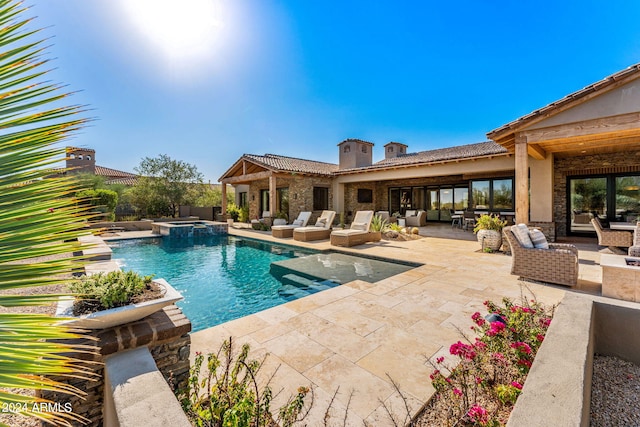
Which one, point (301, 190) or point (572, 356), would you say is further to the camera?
point (301, 190)

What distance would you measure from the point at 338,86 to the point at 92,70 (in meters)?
10.4

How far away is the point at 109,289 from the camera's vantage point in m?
2.00

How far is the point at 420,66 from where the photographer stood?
11031 mm

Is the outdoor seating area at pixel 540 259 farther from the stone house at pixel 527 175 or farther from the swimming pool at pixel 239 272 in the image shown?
the stone house at pixel 527 175

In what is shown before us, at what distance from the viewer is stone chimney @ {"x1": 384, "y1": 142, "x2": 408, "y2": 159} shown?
20.8 meters

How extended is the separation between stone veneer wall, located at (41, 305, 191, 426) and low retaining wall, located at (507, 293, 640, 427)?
206 centimetres

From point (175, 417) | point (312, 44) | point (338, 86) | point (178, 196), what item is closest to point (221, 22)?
point (312, 44)

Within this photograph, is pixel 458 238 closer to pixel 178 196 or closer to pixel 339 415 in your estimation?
pixel 339 415

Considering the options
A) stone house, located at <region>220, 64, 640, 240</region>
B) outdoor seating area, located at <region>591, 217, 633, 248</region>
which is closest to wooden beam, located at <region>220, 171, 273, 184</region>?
stone house, located at <region>220, 64, 640, 240</region>

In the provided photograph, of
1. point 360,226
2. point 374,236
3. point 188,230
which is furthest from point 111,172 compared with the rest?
point 374,236

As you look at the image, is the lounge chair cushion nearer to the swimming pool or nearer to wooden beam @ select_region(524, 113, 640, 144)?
the swimming pool

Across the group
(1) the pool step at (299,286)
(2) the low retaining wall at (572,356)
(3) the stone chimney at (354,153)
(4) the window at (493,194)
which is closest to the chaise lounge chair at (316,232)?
(1) the pool step at (299,286)

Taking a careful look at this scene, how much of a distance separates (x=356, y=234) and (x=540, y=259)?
473cm

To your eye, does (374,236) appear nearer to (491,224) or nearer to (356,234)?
(356,234)
